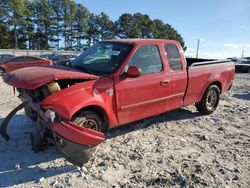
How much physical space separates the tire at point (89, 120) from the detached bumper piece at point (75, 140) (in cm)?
54

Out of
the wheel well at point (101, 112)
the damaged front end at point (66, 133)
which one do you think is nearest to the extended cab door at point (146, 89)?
the wheel well at point (101, 112)

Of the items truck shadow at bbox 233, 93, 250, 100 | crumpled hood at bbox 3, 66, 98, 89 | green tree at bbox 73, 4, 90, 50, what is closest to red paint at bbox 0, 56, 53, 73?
truck shadow at bbox 233, 93, 250, 100

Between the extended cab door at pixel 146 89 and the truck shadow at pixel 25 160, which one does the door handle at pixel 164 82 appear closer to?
the extended cab door at pixel 146 89

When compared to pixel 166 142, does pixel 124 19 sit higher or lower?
higher

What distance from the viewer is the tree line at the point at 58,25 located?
188ft

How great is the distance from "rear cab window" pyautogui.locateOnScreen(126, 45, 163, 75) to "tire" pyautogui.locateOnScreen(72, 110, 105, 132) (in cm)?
115

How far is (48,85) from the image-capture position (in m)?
4.84

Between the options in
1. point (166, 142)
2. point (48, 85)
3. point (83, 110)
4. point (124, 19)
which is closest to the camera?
point (48, 85)

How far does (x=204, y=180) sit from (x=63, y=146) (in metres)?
2.06

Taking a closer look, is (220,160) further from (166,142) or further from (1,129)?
(1,129)

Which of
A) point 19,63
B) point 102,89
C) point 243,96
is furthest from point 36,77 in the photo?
point 19,63

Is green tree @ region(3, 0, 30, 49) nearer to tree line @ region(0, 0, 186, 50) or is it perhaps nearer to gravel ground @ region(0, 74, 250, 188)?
tree line @ region(0, 0, 186, 50)

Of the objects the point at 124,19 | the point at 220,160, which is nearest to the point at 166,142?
the point at 220,160

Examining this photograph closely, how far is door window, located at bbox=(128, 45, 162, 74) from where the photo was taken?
234 inches
